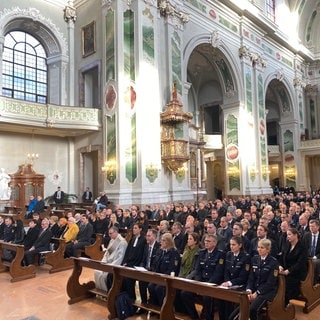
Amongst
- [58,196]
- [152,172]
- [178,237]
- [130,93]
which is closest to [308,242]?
[178,237]

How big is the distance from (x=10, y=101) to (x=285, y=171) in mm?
20309

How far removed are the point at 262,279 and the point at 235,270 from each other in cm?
33

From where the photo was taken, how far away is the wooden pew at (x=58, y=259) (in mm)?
7066

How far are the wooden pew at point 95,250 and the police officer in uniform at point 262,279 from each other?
451 cm

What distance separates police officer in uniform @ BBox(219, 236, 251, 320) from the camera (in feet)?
13.3

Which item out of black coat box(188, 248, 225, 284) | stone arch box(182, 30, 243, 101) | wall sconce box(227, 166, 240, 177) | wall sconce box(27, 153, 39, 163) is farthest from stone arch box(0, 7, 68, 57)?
black coat box(188, 248, 225, 284)

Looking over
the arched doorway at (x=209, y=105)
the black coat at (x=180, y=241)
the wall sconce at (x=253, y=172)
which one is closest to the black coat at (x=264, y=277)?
the black coat at (x=180, y=241)

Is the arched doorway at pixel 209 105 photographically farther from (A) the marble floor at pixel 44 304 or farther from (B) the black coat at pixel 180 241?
(A) the marble floor at pixel 44 304

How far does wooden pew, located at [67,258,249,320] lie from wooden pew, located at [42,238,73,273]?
196 cm

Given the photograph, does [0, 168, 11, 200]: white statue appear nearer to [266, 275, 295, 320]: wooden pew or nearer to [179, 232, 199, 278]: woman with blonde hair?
[179, 232, 199, 278]: woman with blonde hair

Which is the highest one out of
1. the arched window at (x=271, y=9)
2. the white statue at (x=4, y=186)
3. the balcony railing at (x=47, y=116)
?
the arched window at (x=271, y=9)

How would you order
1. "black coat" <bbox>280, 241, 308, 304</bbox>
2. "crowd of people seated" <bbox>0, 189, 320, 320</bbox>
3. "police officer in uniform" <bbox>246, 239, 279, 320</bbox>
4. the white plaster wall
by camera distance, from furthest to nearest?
1. the white plaster wall
2. "black coat" <bbox>280, 241, 308, 304</bbox>
3. "crowd of people seated" <bbox>0, 189, 320, 320</bbox>
4. "police officer in uniform" <bbox>246, 239, 279, 320</bbox>

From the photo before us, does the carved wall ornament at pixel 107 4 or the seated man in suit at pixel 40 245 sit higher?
the carved wall ornament at pixel 107 4

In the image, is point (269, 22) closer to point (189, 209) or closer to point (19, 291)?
point (189, 209)
